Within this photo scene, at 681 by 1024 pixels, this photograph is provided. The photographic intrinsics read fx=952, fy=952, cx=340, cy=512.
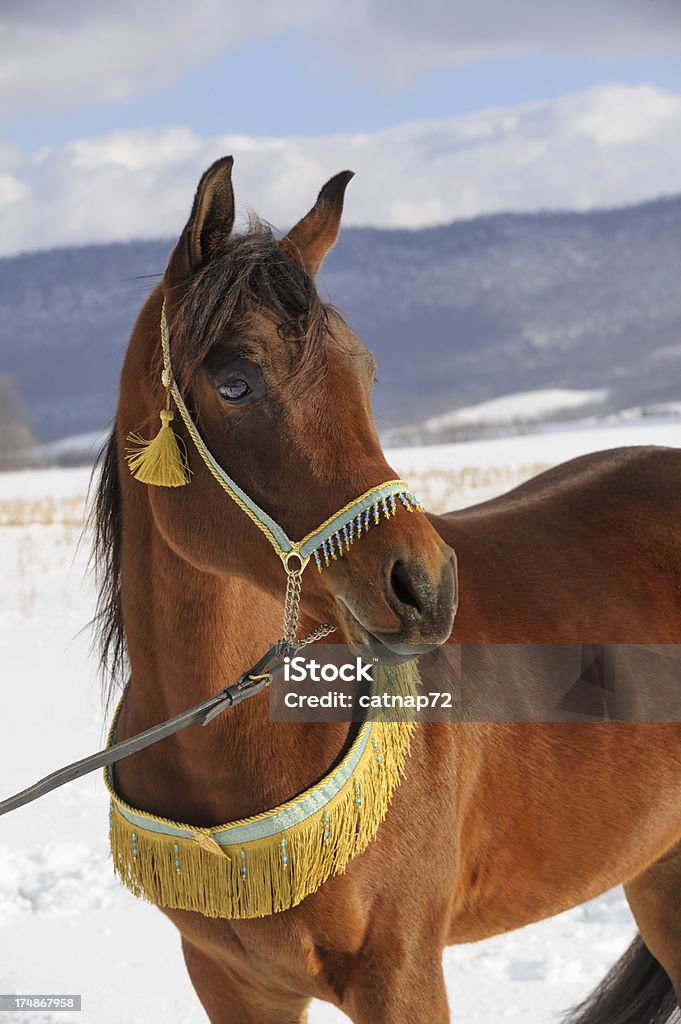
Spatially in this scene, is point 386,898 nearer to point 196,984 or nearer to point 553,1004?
point 196,984

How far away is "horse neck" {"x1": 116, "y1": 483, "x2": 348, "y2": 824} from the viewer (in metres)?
1.89

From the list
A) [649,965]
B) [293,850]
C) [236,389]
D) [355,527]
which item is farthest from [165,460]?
[649,965]

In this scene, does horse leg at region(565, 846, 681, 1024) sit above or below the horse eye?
below

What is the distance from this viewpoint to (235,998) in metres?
2.14

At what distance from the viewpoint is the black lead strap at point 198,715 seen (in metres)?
1.79

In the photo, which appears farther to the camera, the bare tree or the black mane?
the bare tree

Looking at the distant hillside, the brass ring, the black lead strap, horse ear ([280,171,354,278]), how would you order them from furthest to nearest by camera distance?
1. the distant hillside
2. horse ear ([280,171,354,278])
3. the black lead strap
4. the brass ring

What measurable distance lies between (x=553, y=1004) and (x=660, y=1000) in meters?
0.43

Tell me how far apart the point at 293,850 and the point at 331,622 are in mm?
455

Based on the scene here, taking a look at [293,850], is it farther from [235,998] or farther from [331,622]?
[235,998]

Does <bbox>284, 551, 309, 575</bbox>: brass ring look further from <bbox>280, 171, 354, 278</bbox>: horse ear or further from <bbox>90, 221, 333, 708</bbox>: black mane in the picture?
<bbox>280, 171, 354, 278</bbox>: horse ear

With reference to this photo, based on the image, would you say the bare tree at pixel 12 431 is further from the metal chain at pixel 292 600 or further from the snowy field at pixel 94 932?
the metal chain at pixel 292 600

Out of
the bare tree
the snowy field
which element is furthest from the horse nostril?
the bare tree

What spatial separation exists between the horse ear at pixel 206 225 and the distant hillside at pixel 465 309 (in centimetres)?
10423
